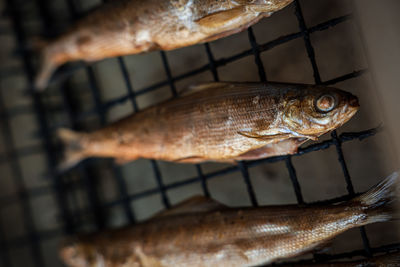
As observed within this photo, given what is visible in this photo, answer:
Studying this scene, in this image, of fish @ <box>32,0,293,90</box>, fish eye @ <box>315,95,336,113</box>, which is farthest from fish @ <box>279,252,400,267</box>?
fish @ <box>32,0,293,90</box>

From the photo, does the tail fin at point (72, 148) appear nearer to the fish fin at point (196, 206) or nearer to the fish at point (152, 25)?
the fish at point (152, 25)

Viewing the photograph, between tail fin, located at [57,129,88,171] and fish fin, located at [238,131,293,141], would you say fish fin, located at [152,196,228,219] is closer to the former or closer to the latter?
fish fin, located at [238,131,293,141]

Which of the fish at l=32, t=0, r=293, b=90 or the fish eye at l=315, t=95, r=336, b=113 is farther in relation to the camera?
the fish at l=32, t=0, r=293, b=90

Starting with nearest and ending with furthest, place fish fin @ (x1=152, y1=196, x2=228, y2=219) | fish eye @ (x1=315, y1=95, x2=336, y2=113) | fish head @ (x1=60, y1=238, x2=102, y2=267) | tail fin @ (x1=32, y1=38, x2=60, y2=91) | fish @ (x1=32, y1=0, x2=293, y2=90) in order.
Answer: fish eye @ (x1=315, y1=95, x2=336, y2=113)
fish @ (x1=32, y1=0, x2=293, y2=90)
fish fin @ (x1=152, y1=196, x2=228, y2=219)
fish head @ (x1=60, y1=238, x2=102, y2=267)
tail fin @ (x1=32, y1=38, x2=60, y2=91)

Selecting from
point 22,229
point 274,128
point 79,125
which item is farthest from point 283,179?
point 22,229

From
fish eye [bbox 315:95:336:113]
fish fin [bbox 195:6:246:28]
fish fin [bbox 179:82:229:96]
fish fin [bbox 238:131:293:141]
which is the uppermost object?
fish fin [bbox 195:6:246:28]

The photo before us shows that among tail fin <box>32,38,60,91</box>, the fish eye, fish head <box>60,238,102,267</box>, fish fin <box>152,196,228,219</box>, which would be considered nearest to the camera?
the fish eye

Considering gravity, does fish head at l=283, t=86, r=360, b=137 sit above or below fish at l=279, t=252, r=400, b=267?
above
